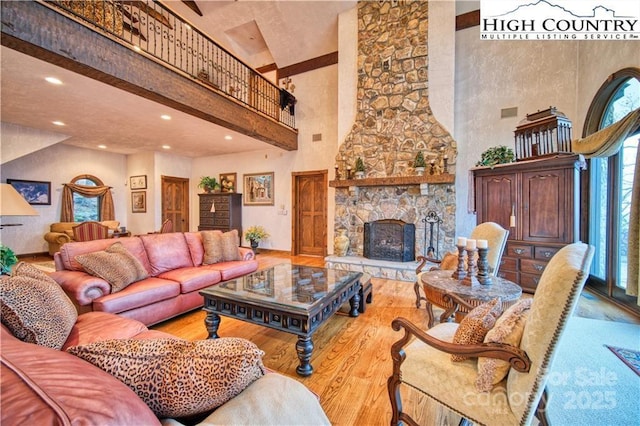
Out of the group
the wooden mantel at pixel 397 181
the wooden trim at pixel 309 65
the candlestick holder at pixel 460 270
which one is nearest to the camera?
the candlestick holder at pixel 460 270

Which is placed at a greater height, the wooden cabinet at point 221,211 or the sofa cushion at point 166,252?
the wooden cabinet at point 221,211

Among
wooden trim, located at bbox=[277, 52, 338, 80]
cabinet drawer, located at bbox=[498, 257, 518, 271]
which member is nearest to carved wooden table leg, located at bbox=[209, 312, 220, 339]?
cabinet drawer, located at bbox=[498, 257, 518, 271]

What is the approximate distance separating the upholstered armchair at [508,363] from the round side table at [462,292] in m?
0.55

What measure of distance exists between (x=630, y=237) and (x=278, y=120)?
222 inches

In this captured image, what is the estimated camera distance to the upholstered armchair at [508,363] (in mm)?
903

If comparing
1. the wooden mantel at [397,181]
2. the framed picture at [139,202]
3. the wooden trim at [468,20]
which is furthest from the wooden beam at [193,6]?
the wooden trim at [468,20]

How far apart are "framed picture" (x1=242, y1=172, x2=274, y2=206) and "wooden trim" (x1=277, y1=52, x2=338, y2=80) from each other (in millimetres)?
2603

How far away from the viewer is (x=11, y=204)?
1928 mm

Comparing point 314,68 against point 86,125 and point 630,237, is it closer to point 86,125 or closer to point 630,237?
point 86,125

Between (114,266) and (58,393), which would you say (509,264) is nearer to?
(58,393)

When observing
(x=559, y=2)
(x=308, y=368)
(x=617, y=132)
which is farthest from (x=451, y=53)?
(x=308, y=368)

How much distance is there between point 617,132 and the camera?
2.62 m

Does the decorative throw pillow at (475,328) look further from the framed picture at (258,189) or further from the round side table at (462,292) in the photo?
the framed picture at (258,189)

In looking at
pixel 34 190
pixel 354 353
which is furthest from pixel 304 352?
pixel 34 190
